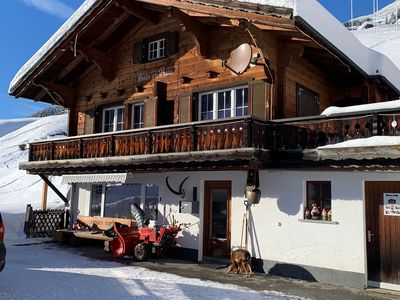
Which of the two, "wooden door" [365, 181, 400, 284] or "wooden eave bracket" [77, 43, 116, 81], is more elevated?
"wooden eave bracket" [77, 43, 116, 81]

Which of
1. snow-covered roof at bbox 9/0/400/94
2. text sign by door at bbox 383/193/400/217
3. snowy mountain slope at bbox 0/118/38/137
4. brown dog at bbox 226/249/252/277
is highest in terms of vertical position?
snowy mountain slope at bbox 0/118/38/137

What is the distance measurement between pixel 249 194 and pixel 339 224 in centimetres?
242

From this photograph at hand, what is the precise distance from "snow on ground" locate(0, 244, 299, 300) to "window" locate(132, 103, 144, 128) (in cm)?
567

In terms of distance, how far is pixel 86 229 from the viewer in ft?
56.5

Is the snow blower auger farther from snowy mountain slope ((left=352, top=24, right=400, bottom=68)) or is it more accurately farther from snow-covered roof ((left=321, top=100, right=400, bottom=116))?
snowy mountain slope ((left=352, top=24, right=400, bottom=68))

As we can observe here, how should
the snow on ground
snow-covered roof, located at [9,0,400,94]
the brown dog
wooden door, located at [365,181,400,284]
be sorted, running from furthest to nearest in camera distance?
the brown dog → snow-covered roof, located at [9,0,400,94] → wooden door, located at [365,181,400,284] → the snow on ground

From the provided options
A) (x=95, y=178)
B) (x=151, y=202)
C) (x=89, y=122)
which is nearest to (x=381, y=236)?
(x=151, y=202)

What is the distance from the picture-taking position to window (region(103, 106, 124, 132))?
17.2m

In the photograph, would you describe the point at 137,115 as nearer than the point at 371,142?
No

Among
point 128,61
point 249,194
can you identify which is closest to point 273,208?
point 249,194

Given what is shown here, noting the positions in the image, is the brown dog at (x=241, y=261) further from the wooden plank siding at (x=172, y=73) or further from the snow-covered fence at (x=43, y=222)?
the snow-covered fence at (x=43, y=222)

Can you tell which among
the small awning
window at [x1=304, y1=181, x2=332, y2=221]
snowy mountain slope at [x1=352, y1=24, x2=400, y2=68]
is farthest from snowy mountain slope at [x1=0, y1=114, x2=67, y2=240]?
snowy mountain slope at [x1=352, y1=24, x2=400, y2=68]

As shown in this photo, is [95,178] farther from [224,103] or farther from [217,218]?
[224,103]

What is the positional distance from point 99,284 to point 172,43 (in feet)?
29.5
